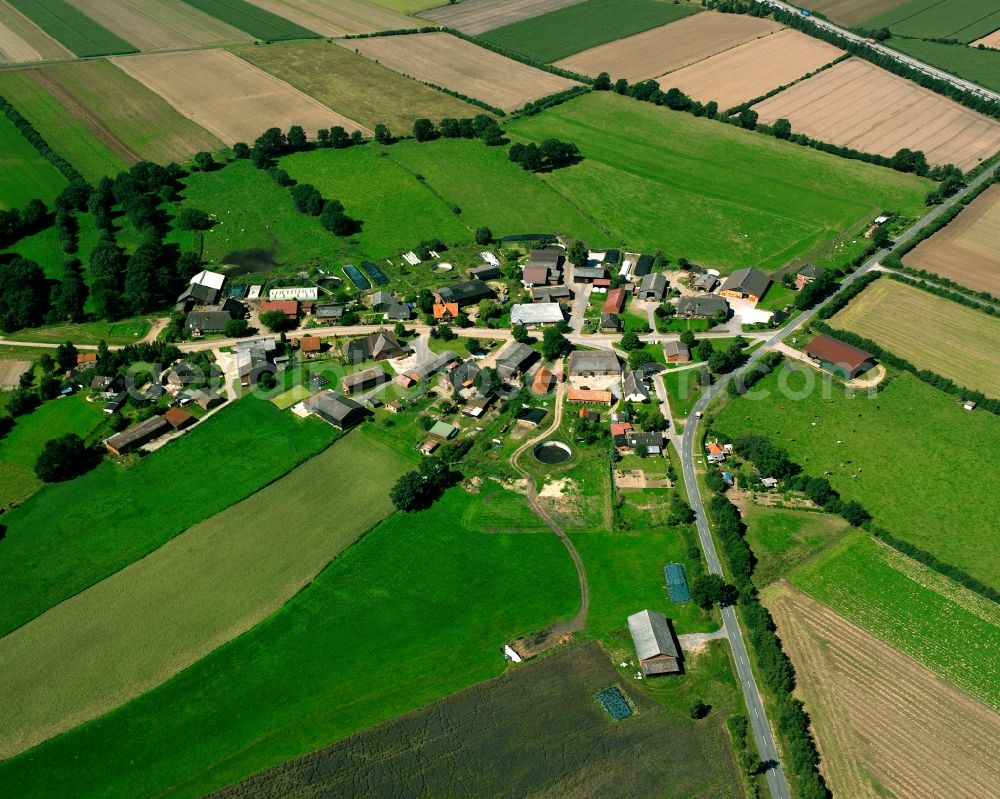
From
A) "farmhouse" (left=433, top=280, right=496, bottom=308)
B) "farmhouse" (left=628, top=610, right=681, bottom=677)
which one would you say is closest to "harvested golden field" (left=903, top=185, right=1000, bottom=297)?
"farmhouse" (left=433, top=280, right=496, bottom=308)

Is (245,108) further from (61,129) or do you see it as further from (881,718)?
(881,718)

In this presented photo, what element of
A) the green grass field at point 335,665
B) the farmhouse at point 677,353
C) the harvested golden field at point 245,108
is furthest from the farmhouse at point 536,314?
the harvested golden field at point 245,108

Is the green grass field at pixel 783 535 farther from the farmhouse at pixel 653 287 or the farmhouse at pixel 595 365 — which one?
the farmhouse at pixel 653 287

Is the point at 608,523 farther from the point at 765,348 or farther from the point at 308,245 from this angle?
the point at 308,245

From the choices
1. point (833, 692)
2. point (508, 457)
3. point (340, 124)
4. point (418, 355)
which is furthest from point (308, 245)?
point (833, 692)

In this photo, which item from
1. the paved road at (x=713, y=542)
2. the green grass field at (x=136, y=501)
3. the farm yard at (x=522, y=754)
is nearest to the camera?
the farm yard at (x=522, y=754)

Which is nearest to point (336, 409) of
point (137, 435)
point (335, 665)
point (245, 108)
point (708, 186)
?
point (137, 435)

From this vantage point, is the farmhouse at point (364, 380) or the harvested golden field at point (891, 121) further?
the harvested golden field at point (891, 121)
